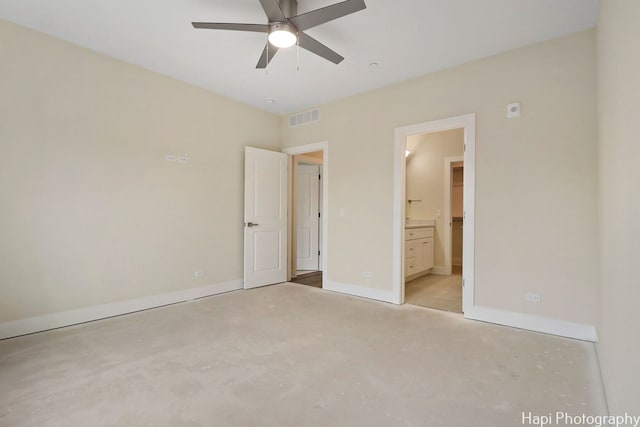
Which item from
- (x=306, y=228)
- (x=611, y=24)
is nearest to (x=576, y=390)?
(x=611, y=24)

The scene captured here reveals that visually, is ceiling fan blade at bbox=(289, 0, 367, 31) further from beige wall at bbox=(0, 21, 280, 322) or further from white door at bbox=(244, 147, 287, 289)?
white door at bbox=(244, 147, 287, 289)

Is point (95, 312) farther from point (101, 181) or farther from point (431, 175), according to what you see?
point (431, 175)

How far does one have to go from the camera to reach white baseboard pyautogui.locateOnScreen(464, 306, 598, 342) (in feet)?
8.91

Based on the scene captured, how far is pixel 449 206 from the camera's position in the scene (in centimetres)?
588

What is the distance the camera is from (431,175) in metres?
6.08

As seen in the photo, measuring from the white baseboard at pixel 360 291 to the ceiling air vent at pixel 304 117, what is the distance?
2617mm

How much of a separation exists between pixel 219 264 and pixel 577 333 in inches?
166

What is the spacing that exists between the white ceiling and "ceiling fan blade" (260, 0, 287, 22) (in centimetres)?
37

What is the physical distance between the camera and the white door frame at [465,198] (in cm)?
329

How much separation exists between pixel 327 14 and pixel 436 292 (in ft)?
12.7

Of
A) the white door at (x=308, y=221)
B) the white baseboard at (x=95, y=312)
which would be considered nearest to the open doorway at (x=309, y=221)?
the white door at (x=308, y=221)

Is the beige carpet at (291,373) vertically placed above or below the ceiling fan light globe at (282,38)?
below

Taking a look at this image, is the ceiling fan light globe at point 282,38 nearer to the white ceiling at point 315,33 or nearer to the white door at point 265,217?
the white ceiling at point 315,33

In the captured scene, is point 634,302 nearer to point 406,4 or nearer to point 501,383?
point 501,383
